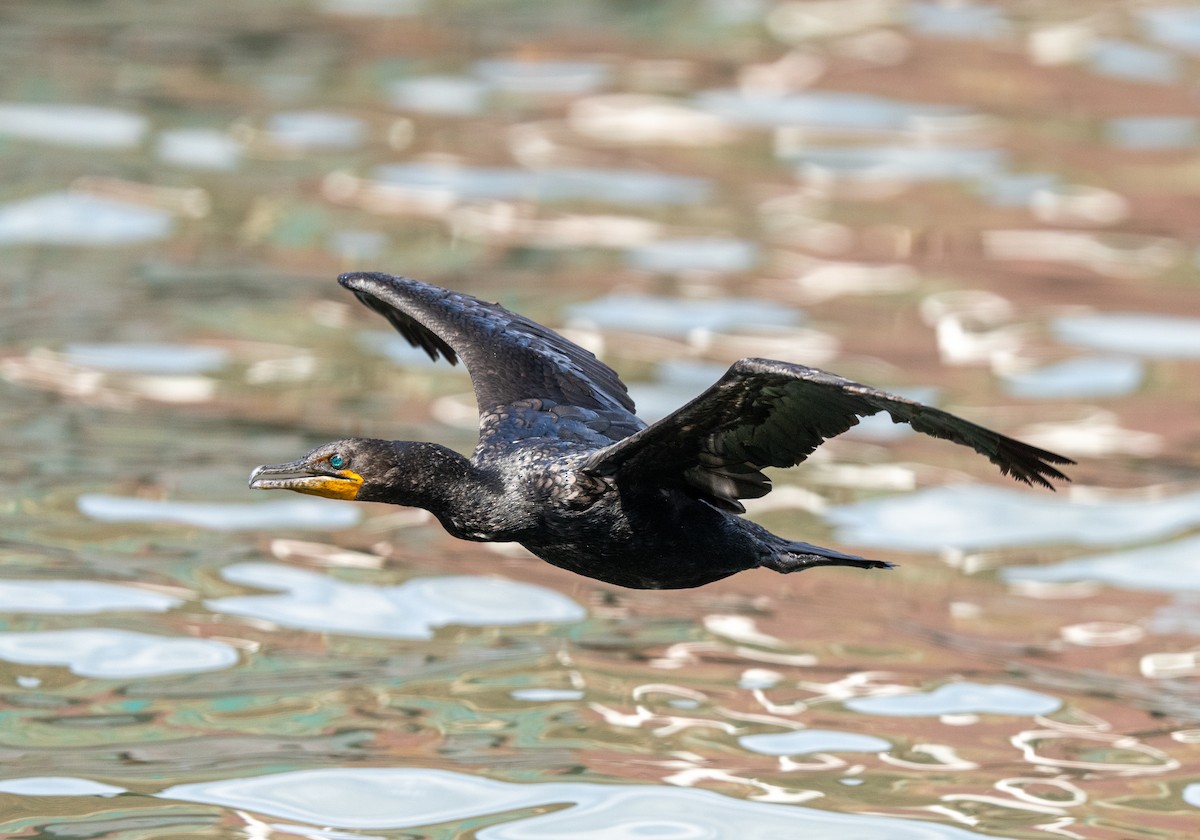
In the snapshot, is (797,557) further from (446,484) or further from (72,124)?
(72,124)

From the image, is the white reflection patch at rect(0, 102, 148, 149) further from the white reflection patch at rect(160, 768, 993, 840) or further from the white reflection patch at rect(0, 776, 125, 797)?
the white reflection patch at rect(160, 768, 993, 840)

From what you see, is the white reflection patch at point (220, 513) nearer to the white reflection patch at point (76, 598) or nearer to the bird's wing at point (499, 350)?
the white reflection patch at point (76, 598)

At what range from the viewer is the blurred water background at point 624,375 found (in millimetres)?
11164

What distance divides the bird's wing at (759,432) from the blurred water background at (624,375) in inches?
117

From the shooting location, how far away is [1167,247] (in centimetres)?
2008

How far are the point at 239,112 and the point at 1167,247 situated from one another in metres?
10.1

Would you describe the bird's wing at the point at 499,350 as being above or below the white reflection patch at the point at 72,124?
below

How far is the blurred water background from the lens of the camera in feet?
36.6

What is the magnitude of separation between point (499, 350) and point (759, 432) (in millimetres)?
2260

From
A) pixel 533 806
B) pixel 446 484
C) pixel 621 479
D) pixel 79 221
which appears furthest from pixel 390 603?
pixel 79 221

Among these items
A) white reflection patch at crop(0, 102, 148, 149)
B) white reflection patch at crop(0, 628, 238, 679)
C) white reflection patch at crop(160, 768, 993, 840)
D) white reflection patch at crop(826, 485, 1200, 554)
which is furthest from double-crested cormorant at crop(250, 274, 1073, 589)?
white reflection patch at crop(0, 102, 148, 149)

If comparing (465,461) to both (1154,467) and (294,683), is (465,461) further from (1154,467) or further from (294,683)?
(1154,467)

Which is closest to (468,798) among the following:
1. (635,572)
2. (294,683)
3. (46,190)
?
(294,683)

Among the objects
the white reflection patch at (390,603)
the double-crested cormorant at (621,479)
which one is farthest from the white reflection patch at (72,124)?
the double-crested cormorant at (621,479)
